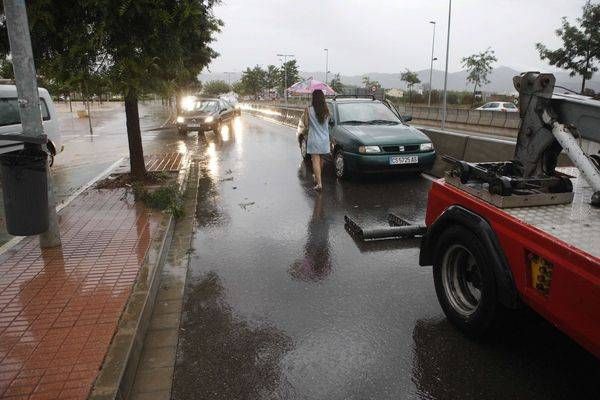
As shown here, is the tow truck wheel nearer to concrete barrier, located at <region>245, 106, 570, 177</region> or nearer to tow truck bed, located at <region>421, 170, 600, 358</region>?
tow truck bed, located at <region>421, 170, 600, 358</region>

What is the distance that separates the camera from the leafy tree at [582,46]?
92.0 ft

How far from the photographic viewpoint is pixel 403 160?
344 inches

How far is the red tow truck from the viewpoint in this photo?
2.39m

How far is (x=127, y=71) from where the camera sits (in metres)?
6.62

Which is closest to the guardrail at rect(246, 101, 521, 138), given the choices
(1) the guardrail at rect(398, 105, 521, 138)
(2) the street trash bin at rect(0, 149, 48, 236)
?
(1) the guardrail at rect(398, 105, 521, 138)

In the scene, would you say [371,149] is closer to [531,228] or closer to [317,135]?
[317,135]

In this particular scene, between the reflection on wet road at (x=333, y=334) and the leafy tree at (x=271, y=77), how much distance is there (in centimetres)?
9684

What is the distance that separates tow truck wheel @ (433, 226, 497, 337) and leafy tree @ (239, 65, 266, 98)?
3991 inches

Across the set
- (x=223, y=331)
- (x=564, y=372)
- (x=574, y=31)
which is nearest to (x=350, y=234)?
(x=223, y=331)

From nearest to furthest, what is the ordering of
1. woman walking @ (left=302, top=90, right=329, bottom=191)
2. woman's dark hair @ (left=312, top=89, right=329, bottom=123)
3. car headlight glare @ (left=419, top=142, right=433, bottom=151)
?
woman's dark hair @ (left=312, top=89, right=329, bottom=123), woman walking @ (left=302, top=90, right=329, bottom=191), car headlight glare @ (left=419, top=142, right=433, bottom=151)

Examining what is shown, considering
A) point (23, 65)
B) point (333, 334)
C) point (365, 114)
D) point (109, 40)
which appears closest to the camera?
point (333, 334)

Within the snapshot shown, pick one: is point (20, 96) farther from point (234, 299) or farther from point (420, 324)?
point (420, 324)

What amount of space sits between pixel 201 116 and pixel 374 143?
507 inches

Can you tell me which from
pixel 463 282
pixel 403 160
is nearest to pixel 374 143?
pixel 403 160
